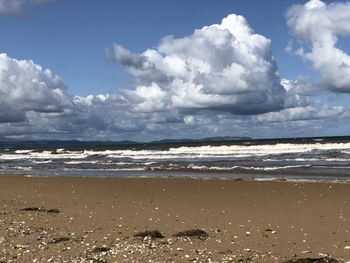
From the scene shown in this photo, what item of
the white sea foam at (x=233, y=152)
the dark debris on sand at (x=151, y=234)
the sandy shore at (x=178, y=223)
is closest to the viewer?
the sandy shore at (x=178, y=223)

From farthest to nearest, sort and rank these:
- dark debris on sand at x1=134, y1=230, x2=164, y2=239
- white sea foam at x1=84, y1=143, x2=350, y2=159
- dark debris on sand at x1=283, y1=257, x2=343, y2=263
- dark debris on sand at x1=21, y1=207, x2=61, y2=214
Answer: white sea foam at x1=84, y1=143, x2=350, y2=159 → dark debris on sand at x1=21, y1=207, x2=61, y2=214 → dark debris on sand at x1=134, y1=230, x2=164, y2=239 → dark debris on sand at x1=283, y1=257, x2=343, y2=263

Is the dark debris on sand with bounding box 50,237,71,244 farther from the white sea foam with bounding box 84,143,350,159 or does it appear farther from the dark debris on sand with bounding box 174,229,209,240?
the white sea foam with bounding box 84,143,350,159

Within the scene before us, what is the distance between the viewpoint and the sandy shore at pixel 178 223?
28.7 ft

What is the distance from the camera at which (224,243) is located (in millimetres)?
9555

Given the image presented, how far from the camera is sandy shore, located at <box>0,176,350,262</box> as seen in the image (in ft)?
28.7

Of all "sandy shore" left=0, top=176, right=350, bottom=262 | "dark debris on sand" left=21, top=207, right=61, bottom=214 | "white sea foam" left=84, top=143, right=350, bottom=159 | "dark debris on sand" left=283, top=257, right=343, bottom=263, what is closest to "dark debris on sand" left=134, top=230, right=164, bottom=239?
"sandy shore" left=0, top=176, right=350, bottom=262

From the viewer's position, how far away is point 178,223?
11.8m

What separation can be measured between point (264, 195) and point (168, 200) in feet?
11.6

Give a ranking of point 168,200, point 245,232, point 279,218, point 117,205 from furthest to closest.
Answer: point 168,200
point 117,205
point 279,218
point 245,232

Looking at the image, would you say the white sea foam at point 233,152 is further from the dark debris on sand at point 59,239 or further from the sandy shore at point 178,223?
the dark debris on sand at point 59,239

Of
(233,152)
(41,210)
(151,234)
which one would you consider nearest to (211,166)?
(41,210)

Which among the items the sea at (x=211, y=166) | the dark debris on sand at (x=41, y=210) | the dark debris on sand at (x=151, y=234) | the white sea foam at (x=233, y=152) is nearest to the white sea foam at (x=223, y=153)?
the white sea foam at (x=233, y=152)

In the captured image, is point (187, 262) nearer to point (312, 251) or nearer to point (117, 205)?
point (312, 251)

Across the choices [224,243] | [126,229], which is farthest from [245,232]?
[126,229]
